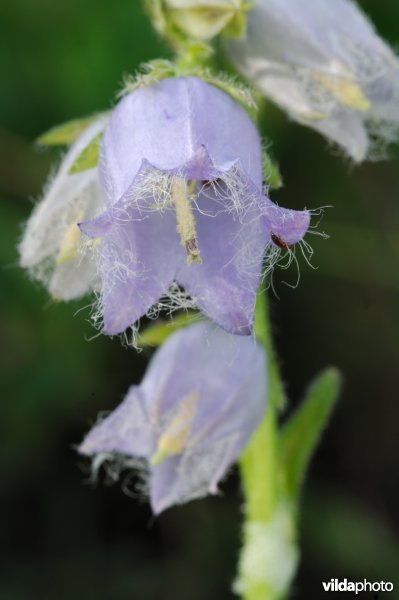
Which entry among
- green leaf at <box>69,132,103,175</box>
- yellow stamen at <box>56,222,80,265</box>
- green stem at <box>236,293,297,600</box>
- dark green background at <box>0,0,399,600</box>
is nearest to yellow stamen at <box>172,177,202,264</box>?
green leaf at <box>69,132,103,175</box>

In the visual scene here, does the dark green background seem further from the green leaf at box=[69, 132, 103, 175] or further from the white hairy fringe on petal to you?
the white hairy fringe on petal

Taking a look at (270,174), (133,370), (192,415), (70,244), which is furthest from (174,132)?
(133,370)

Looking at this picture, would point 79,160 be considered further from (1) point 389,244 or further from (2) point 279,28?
(1) point 389,244

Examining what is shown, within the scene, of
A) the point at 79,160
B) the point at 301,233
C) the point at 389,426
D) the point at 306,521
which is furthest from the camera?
the point at 389,426

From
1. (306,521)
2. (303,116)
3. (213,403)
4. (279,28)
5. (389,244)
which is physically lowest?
(306,521)

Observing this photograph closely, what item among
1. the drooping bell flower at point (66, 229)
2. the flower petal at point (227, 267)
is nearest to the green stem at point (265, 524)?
the drooping bell flower at point (66, 229)

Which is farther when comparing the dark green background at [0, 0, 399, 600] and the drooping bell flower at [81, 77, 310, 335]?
the dark green background at [0, 0, 399, 600]

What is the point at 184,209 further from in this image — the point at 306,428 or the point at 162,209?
the point at 306,428

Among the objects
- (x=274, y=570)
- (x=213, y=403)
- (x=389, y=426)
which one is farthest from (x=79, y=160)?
(x=389, y=426)
